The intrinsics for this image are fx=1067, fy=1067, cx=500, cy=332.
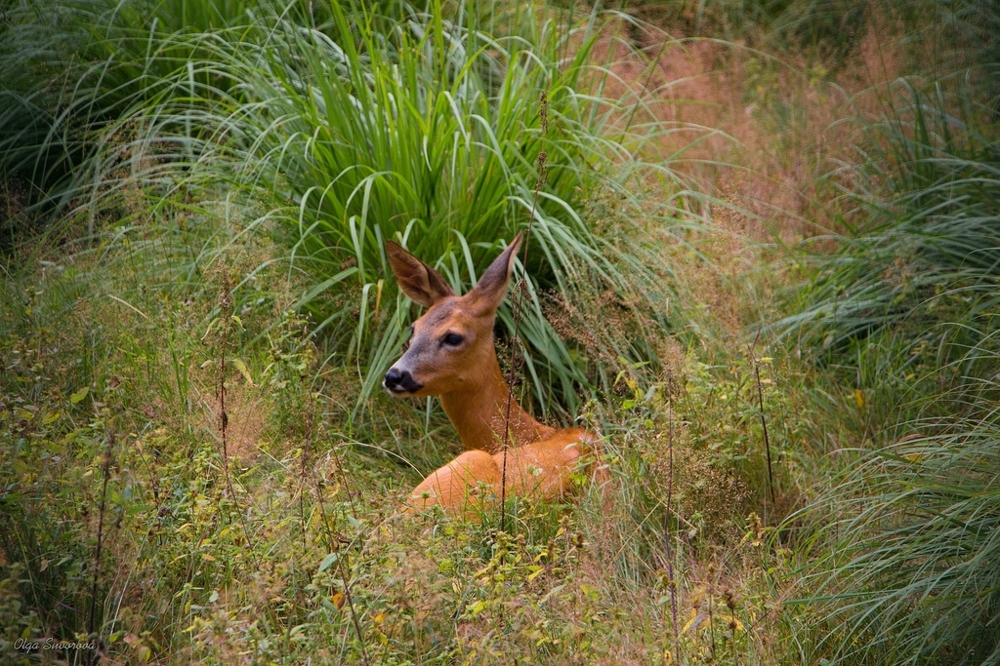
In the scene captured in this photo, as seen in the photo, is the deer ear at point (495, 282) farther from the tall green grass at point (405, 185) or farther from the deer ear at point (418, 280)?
the tall green grass at point (405, 185)

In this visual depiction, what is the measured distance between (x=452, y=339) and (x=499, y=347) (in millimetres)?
245

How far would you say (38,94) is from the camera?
5449 mm

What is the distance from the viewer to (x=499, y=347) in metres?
3.93

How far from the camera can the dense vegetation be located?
8.43ft

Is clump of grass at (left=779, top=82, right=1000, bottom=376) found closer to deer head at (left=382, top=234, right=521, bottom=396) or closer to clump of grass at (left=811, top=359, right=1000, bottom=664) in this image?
clump of grass at (left=811, top=359, right=1000, bottom=664)

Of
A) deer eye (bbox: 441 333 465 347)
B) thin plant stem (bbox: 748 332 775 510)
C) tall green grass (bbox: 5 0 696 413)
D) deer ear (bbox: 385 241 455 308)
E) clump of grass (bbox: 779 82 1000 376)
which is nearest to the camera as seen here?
thin plant stem (bbox: 748 332 775 510)

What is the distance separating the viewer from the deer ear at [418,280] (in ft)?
12.6

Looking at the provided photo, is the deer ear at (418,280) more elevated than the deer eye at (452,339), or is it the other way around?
the deer ear at (418,280)

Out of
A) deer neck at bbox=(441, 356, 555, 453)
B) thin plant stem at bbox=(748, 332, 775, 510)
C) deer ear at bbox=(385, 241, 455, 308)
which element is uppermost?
deer ear at bbox=(385, 241, 455, 308)

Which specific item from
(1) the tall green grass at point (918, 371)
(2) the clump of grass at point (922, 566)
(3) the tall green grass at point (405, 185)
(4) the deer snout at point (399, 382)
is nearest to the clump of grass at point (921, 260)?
(1) the tall green grass at point (918, 371)

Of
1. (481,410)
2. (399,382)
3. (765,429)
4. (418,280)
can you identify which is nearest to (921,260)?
(765,429)

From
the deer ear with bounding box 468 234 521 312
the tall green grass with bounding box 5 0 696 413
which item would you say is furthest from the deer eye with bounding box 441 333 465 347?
the tall green grass with bounding box 5 0 696 413

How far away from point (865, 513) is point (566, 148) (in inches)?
96.2

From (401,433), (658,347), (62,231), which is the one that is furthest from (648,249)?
(62,231)
